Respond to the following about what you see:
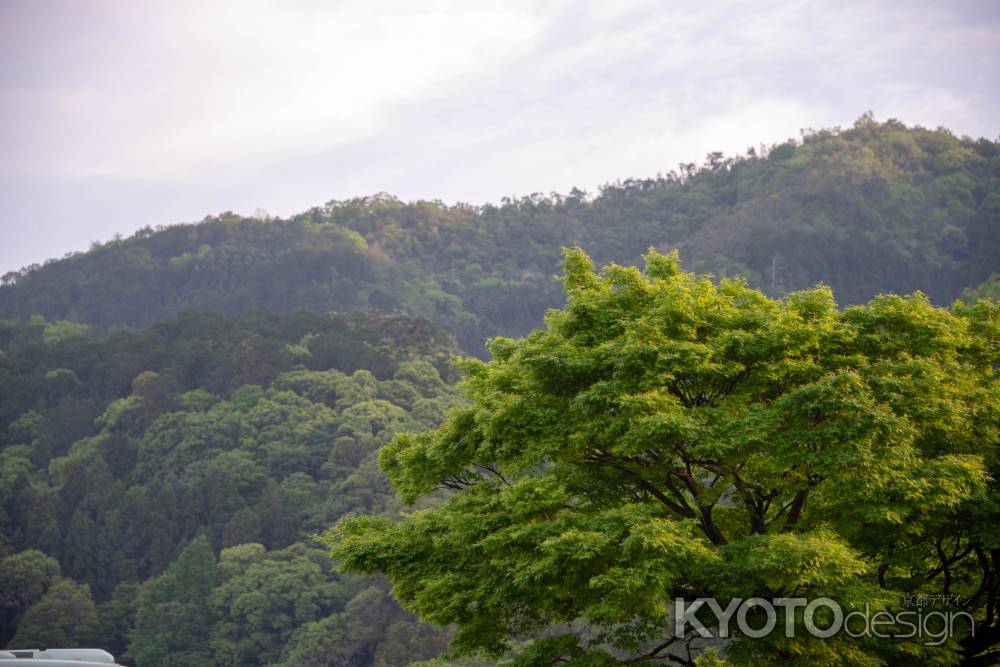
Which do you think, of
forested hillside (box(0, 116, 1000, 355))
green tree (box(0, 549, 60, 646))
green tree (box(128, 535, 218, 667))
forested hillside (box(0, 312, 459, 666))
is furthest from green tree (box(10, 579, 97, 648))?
forested hillside (box(0, 116, 1000, 355))

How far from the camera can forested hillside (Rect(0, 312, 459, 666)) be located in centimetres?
5834

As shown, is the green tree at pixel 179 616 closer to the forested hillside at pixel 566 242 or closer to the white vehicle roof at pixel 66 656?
the white vehicle roof at pixel 66 656

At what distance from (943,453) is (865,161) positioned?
113193 mm

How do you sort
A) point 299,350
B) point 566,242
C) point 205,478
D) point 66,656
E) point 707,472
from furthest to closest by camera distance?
point 566,242 < point 299,350 < point 205,478 < point 707,472 < point 66,656

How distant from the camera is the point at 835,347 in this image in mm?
14516

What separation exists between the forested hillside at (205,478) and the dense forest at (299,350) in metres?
0.19

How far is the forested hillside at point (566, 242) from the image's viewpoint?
108 m

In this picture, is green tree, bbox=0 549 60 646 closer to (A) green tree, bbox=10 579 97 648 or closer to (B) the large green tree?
(A) green tree, bbox=10 579 97 648

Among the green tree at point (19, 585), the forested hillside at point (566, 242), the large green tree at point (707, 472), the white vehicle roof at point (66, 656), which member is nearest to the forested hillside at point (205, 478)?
the green tree at point (19, 585)

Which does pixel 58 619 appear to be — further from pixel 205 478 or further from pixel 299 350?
pixel 299 350

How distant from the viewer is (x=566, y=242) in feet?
455

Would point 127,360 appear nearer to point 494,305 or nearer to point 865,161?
point 494,305

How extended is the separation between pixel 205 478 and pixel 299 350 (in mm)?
19910

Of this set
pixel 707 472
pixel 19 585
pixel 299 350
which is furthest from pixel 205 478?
pixel 707 472
